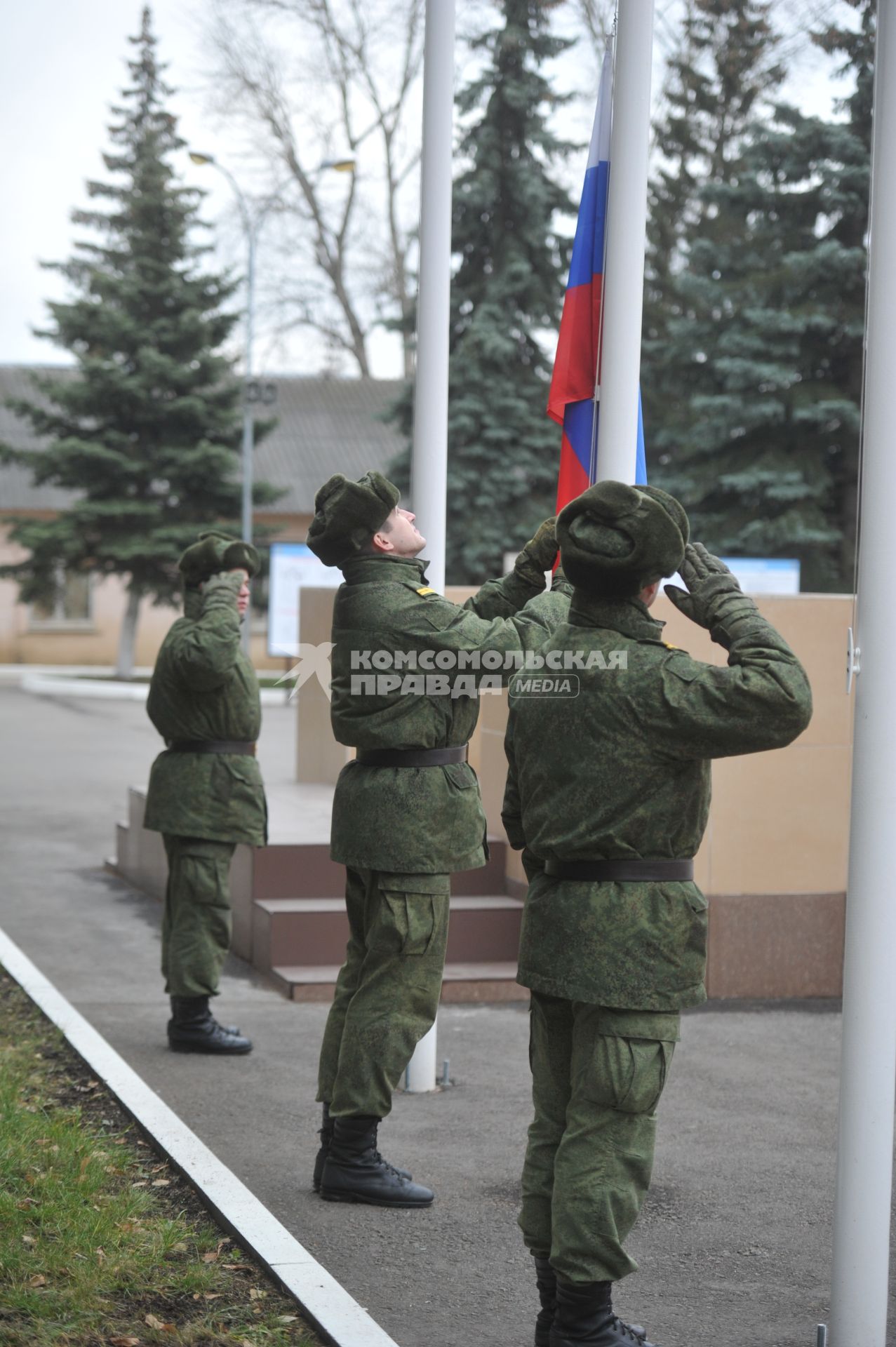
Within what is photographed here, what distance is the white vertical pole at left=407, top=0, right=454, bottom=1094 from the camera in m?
5.93

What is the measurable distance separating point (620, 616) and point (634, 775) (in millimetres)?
345

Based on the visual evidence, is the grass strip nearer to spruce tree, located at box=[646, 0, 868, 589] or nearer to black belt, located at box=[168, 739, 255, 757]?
black belt, located at box=[168, 739, 255, 757]

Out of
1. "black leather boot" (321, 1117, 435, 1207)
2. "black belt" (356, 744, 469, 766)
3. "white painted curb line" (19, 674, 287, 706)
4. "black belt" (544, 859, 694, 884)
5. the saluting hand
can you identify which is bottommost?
"white painted curb line" (19, 674, 287, 706)

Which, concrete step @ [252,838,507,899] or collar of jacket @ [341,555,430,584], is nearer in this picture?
collar of jacket @ [341,555,430,584]

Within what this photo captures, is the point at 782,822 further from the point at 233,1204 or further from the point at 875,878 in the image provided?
the point at 875,878

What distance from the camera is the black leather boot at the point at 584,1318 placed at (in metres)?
3.41

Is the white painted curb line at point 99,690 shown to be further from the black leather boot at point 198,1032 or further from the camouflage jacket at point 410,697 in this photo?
the camouflage jacket at point 410,697

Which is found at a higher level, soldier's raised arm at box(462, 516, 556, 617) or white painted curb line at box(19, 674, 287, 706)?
soldier's raised arm at box(462, 516, 556, 617)

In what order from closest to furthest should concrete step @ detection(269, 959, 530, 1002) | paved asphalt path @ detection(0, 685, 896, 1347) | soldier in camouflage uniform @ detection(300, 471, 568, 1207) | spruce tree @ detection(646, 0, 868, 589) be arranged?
paved asphalt path @ detection(0, 685, 896, 1347), soldier in camouflage uniform @ detection(300, 471, 568, 1207), concrete step @ detection(269, 959, 530, 1002), spruce tree @ detection(646, 0, 868, 589)

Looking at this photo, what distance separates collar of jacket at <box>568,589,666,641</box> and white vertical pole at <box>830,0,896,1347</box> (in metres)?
0.53

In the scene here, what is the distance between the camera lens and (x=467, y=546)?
21.4 metres

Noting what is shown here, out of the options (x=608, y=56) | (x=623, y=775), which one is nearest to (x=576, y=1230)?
(x=623, y=775)

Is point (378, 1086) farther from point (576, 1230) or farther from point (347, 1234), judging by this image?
point (576, 1230)

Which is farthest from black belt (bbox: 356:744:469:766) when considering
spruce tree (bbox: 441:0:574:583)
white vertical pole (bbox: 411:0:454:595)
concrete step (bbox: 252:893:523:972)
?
spruce tree (bbox: 441:0:574:583)
